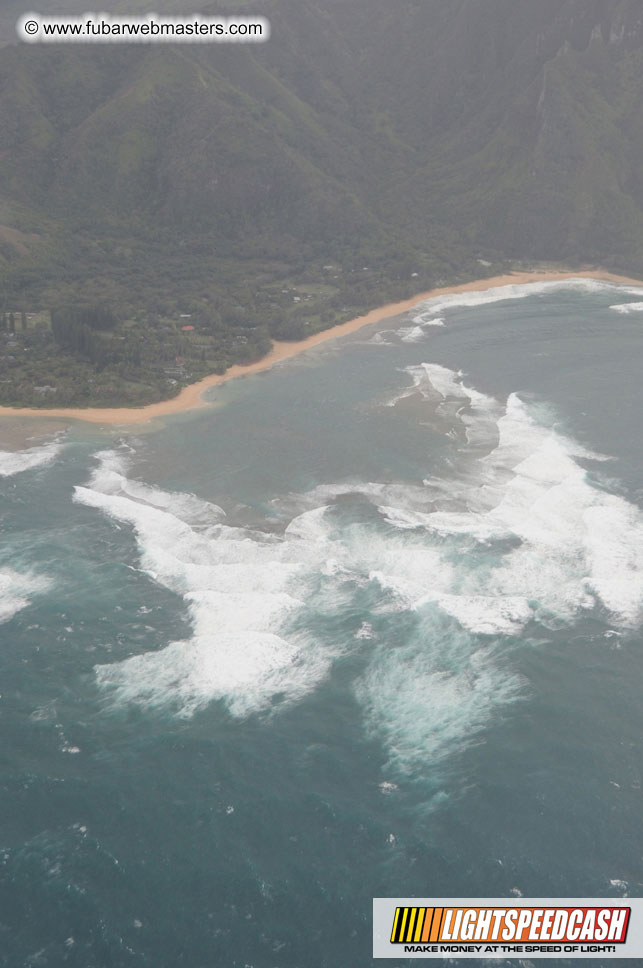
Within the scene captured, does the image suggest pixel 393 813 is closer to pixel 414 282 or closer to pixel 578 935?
pixel 578 935

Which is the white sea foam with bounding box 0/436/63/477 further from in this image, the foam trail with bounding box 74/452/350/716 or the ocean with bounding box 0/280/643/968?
the foam trail with bounding box 74/452/350/716

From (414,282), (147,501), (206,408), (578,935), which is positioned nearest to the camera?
(578,935)

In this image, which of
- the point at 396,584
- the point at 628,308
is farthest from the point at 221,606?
the point at 628,308

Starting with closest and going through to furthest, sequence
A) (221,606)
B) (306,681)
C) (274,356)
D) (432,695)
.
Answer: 1. (432,695)
2. (306,681)
3. (221,606)
4. (274,356)

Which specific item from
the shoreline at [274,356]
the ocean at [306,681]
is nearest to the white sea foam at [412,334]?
the shoreline at [274,356]

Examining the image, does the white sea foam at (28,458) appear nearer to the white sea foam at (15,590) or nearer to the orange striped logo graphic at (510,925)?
the white sea foam at (15,590)

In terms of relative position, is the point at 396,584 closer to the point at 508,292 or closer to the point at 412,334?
the point at 412,334

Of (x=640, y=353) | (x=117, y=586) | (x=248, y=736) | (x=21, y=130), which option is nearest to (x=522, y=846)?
(x=248, y=736)

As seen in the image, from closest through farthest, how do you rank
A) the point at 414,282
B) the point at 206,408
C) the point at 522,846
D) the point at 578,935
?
the point at 578,935, the point at 522,846, the point at 206,408, the point at 414,282
